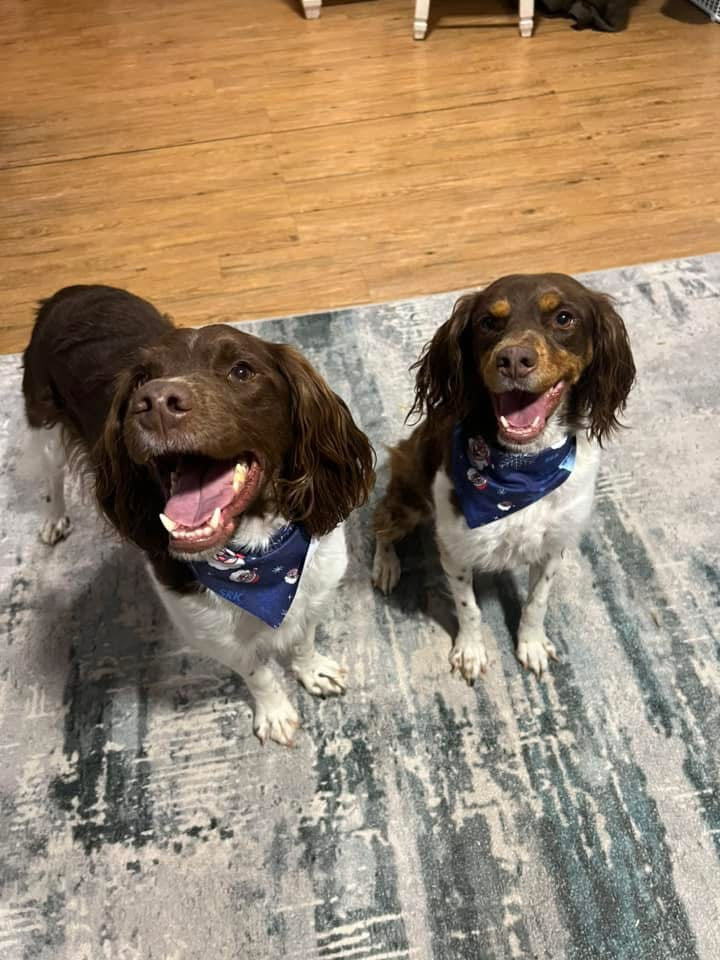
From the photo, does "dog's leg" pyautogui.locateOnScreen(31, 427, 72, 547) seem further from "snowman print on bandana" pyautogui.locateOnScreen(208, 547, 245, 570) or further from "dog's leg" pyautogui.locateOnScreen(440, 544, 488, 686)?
"dog's leg" pyautogui.locateOnScreen(440, 544, 488, 686)

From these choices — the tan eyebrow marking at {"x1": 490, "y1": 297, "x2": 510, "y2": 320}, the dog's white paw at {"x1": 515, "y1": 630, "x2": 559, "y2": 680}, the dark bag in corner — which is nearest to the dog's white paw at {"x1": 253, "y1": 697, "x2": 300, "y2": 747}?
the dog's white paw at {"x1": 515, "y1": 630, "x2": 559, "y2": 680}

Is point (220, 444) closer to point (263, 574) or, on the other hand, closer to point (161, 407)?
point (161, 407)

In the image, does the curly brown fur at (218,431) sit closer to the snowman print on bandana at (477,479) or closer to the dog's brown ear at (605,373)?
the snowman print on bandana at (477,479)

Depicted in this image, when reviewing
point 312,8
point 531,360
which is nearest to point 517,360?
point 531,360

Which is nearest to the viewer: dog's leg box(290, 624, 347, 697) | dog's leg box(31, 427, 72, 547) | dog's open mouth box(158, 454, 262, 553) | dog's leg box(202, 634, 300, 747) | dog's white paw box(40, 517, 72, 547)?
dog's open mouth box(158, 454, 262, 553)

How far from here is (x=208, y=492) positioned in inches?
61.1

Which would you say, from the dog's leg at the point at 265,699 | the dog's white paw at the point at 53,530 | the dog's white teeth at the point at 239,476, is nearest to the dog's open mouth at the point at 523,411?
the dog's white teeth at the point at 239,476

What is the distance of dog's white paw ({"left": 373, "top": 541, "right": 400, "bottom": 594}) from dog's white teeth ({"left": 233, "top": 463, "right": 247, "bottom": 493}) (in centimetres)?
94

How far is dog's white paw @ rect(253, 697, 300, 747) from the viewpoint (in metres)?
2.10

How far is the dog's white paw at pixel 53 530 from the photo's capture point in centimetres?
255

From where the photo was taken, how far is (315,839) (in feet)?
6.43

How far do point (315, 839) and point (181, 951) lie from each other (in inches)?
15.2

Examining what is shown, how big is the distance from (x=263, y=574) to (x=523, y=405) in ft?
2.30

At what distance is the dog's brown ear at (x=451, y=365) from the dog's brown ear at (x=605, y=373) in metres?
0.27
